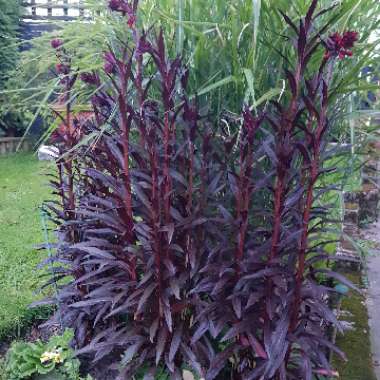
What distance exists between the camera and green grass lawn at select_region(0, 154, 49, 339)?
8.34 ft

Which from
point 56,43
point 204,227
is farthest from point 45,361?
point 56,43

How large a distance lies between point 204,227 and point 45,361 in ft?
2.86

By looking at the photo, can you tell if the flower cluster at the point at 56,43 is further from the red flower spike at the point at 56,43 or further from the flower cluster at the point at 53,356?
the flower cluster at the point at 53,356

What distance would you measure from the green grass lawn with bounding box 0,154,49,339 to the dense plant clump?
19.9 inches

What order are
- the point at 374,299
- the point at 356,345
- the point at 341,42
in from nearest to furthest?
1. the point at 341,42
2. the point at 356,345
3. the point at 374,299

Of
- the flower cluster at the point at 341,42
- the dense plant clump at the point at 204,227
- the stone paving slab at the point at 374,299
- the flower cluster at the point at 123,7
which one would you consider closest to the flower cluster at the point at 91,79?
the dense plant clump at the point at 204,227

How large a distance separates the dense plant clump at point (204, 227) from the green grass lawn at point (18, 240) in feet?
1.66

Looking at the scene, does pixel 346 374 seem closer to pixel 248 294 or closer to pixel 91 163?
pixel 248 294

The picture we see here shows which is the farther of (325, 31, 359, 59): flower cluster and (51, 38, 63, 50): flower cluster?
(51, 38, 63, 50): flower cluster

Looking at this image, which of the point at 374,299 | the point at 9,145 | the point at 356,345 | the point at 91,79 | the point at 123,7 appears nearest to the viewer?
the point at 123,7

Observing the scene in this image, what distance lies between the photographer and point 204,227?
1826 millimetres

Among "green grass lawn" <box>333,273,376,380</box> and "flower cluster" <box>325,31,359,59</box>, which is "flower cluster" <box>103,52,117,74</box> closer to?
"flower cluster" <box>325,31,359,59</box>

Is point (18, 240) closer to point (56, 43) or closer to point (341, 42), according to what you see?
point (56, 43)

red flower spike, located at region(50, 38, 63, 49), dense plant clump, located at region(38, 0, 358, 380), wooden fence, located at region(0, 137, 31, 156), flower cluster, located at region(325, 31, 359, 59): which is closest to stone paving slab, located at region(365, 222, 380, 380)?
dense plant clump, located at region(38, 0, 358, 380)
